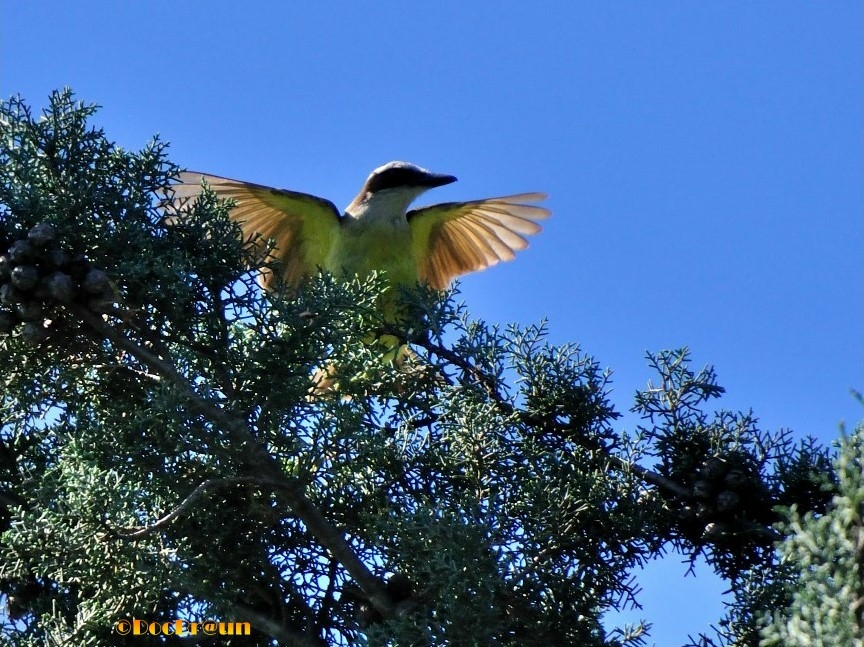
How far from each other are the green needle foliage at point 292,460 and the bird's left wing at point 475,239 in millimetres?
3367

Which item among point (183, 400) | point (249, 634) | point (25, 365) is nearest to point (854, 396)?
point (183, 400)

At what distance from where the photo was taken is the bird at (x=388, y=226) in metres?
6.09

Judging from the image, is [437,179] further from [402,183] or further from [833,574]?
[833,574]

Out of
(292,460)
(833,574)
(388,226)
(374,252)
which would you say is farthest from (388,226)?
(833,574)

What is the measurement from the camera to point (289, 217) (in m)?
6.45

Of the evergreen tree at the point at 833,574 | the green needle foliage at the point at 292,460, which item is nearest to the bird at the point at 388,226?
the green needle foliage at the point at 292,460

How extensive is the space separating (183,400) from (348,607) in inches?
35.9

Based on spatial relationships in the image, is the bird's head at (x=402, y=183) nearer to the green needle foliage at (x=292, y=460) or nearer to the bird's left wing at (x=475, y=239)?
the bird's left wing at (x=475, y=239)

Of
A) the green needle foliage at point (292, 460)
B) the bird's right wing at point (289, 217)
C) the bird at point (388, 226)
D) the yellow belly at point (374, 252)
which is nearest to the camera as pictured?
the green needle foliage at point (292, 460)

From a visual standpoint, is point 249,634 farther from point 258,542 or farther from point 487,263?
point 487,263

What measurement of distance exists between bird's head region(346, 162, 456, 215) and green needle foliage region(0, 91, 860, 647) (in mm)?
2721

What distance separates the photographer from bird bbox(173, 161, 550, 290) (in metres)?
6.10

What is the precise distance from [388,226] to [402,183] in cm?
45

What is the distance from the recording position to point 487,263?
23.9ft
